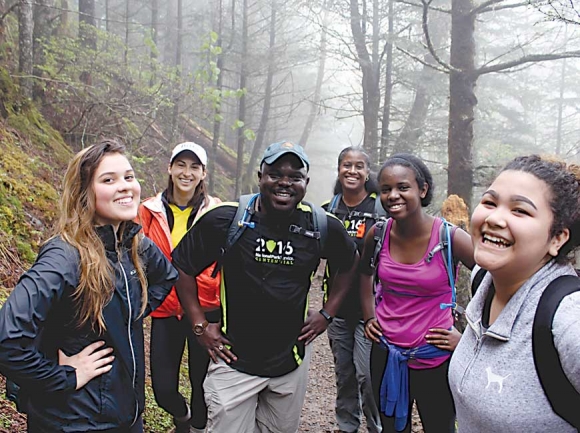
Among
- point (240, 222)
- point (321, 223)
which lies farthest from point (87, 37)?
point (321, 223)

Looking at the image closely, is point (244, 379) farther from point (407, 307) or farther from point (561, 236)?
point (561, 236)

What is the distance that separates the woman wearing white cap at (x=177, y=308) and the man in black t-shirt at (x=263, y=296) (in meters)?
0.64

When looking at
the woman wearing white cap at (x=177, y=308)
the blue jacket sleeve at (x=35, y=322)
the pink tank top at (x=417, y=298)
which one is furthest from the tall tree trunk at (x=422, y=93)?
the blue jacket sleeve at (x=35, y=322)

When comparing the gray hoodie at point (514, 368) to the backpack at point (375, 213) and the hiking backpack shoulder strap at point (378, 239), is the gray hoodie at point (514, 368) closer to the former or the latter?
the hiking backpack shoulder strap at point (378, 239)

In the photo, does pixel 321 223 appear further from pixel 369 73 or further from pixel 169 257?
pixel 369 73

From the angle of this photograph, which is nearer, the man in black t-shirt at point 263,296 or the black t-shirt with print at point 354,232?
the man in black t-shirt at point 263,296

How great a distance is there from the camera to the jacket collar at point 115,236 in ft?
8.36

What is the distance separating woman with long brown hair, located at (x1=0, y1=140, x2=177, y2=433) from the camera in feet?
6.90

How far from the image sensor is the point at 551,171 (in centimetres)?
186

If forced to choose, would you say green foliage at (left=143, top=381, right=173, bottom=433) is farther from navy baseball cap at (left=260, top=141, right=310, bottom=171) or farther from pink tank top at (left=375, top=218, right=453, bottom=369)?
navy baseball cap at (left=260, top=141, right=310, bottom=171)

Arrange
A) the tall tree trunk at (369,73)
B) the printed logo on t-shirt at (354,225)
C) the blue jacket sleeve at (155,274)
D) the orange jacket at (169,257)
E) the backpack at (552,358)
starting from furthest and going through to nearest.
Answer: the tall tree trunk at (369,73), the printed logo on t-shirt at (354,225), the orange jacket at (169,257), the blue jacket sleeve at (155,274), the backpack at (552,358)

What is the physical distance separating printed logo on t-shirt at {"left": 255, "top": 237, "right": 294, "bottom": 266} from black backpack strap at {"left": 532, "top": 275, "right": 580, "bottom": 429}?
1.79 m

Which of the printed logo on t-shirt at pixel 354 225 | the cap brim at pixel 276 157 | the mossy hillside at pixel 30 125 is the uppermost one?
the mossy hillside at pixel 30 125

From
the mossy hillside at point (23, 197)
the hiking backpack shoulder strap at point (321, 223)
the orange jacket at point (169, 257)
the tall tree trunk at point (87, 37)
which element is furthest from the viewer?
the tall tree trunk at point (87, 37)
